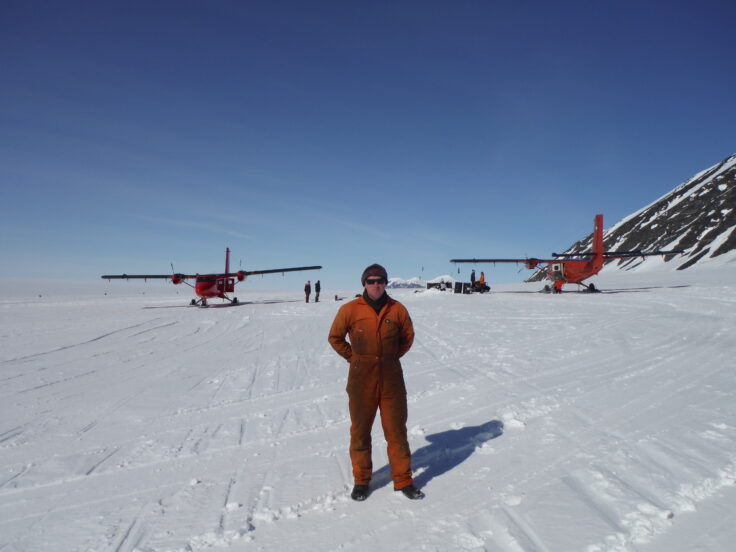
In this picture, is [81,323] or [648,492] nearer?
[648,492]

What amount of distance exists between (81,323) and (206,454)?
1777 cm

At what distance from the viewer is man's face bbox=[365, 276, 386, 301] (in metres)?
3.61

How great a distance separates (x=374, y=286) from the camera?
3609 millimetres

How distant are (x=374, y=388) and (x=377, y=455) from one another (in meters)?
1.26

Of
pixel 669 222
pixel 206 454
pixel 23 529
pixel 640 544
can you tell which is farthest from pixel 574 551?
pixel 669 222

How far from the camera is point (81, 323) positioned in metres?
18.0

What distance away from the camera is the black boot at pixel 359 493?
11.3 ft

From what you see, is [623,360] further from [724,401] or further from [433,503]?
[433,503]

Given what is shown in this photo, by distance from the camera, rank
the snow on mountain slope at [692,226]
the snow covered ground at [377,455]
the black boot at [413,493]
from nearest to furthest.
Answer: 1. the snow covered ground at [377,455]
2. the black boot at [413,493]
3. the snow on mountain slope at [692,226]

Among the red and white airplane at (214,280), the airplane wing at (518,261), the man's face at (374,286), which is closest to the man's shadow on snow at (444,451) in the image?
the man's face at (374,286)

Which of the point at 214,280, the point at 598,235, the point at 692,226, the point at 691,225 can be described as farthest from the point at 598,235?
the point at 691,225

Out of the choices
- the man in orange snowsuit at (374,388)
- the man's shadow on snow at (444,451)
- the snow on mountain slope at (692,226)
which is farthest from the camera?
the snow on mountain slope at (692,226)

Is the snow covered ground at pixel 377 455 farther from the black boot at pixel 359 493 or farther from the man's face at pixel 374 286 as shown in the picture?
the man's face at pixel 374 286

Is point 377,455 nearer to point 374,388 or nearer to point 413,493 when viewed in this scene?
point 413,493
